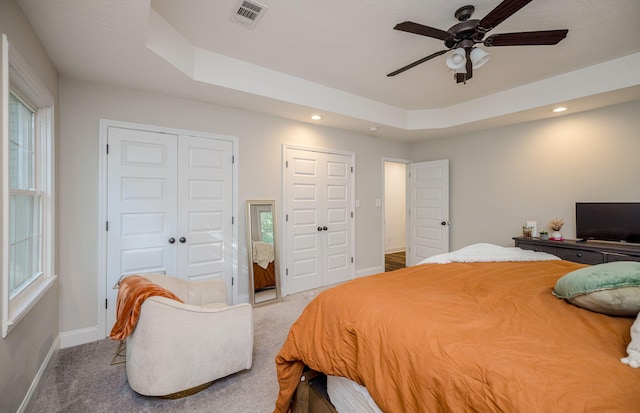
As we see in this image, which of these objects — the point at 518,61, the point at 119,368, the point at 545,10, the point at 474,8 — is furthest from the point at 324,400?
the point at 518,61

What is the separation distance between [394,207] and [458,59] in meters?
5.09

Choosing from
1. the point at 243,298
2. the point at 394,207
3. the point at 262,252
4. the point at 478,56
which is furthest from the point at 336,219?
the point at 394,207

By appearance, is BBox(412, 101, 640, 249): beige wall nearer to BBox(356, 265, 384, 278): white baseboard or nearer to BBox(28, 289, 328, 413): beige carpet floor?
BBox(356, 265, 384, 278): white baseboard

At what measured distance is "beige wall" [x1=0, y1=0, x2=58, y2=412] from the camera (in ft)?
4.79

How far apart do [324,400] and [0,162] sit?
2.07 meters

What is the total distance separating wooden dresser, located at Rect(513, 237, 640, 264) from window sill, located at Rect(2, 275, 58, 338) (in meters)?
4.73

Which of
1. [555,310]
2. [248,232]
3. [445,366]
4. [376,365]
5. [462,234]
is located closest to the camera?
[445,366]

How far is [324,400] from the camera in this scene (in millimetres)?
1529

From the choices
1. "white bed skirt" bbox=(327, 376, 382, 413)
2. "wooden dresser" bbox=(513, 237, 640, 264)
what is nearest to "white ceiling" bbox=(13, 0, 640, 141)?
"wooden dresser" bbox=(513, 237, 640, 264)

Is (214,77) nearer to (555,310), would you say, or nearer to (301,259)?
(301,259)

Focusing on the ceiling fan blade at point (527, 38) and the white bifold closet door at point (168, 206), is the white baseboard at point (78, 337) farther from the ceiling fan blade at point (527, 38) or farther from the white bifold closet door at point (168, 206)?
the ceiling fan blade at point (527, 38)

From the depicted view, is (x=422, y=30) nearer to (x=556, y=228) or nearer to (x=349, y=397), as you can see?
(x=349, y=397)

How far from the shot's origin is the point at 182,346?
1784 millimetres

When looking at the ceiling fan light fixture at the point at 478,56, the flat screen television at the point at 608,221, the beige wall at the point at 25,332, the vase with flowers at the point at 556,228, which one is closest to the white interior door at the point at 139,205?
the beige wall at the point at 25,332
